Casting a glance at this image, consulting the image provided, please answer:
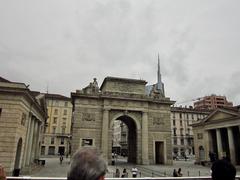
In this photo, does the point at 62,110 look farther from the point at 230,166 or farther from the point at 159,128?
the point at 230,166

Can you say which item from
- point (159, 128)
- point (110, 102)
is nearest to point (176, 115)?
point (159, 128)

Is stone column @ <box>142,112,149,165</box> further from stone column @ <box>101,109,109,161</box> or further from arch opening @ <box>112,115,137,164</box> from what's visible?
stone column @ <box>101,109,109,161</box>

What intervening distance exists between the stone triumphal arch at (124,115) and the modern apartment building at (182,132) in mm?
40248

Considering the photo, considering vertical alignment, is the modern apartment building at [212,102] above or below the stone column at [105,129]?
above

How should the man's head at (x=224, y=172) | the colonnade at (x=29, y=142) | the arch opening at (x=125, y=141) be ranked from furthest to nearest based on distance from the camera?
the arch opening at (x=125, y=141) → the colonnade at (x=29, y=142) → the man's head at (x=224, y=172)

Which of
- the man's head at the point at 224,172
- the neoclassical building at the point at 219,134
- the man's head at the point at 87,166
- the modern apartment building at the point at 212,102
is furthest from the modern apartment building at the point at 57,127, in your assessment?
the modern apartment building at the point at 212,102

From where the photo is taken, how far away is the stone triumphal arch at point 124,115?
36178 mm

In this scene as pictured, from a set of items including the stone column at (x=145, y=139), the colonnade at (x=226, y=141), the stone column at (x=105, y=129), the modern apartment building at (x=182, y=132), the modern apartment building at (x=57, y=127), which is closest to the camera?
the stone column at (x=105, y=129)

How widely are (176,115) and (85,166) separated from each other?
80768mm

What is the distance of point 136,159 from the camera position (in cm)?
3838

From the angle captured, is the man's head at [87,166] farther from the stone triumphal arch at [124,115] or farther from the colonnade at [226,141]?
the colonnade at [226,141]

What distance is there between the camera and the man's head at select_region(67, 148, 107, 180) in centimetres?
238

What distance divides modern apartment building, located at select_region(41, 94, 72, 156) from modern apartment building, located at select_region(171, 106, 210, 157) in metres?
36.9

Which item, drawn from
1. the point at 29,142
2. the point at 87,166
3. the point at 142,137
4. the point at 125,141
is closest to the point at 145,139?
the point at 142,137
